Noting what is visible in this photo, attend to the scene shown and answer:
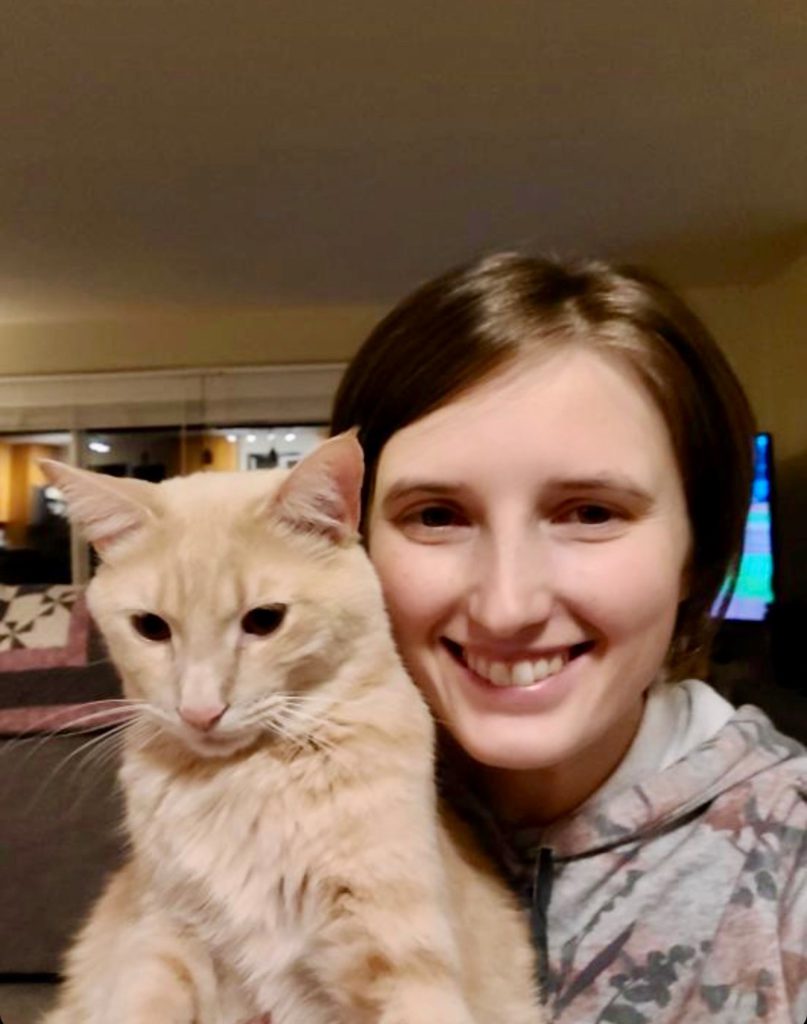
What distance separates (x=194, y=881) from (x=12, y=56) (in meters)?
2.28

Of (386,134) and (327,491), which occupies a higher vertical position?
(386,134)

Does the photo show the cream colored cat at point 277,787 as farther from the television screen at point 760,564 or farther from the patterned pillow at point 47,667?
the television screen at point 760,564

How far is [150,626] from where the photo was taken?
0.96 m

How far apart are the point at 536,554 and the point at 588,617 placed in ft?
0.23

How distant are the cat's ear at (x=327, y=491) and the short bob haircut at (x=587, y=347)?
0.35ft

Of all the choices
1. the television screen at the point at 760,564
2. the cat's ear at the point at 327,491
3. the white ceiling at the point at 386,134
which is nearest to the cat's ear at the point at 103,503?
the cat's ear at the point at 327,491

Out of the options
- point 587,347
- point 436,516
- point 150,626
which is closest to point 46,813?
point 150,626

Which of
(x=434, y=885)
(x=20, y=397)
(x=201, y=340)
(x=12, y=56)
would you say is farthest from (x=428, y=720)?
(x=20, y=397)

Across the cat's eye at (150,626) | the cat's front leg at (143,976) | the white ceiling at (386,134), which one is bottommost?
the cat's front leg at (143,976)

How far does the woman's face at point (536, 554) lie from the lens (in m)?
0.91

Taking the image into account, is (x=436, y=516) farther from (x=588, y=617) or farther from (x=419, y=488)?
(x=588, y=617)

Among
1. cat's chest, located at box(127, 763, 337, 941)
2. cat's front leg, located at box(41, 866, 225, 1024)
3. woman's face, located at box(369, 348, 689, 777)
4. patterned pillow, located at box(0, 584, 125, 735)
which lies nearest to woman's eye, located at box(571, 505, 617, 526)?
woman's face, located at box(369, 348, 689, 777)

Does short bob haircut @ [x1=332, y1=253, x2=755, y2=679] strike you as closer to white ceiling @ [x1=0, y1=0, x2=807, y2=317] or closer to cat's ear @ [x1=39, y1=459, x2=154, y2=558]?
cat's ear @ [x1=39, y1=459, x2=154, y2=558]

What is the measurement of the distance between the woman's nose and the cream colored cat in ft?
0.34
